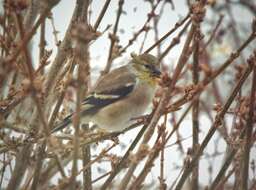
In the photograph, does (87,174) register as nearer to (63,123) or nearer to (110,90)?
(63,123)

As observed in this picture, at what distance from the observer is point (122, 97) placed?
3.58m

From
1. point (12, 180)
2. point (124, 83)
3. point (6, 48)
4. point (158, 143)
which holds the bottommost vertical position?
point (12, 180)

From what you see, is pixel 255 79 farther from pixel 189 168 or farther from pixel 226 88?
pixel 226 88

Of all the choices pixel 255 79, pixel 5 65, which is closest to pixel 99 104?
Answer: pixel 255 79

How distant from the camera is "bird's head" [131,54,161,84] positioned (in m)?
3.57

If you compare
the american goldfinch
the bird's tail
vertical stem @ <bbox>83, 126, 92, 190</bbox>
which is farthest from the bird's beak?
vertical stem @ <bbox>83, 126, 92, 190</bbox>

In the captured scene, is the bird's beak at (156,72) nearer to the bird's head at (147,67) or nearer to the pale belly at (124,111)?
the bird's head at (147,67)

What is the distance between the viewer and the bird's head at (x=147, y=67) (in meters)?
3.57

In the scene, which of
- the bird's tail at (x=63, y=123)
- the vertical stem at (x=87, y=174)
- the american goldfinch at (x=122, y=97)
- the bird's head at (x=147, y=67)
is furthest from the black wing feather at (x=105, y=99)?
the vertical stem at (x=87, y=174)

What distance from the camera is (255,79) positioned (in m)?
1.51

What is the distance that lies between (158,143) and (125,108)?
1.85 meters

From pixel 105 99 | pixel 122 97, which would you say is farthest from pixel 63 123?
pixel 122 97

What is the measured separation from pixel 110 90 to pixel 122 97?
0.13 metres

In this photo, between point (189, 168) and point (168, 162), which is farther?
point (168, 162)
